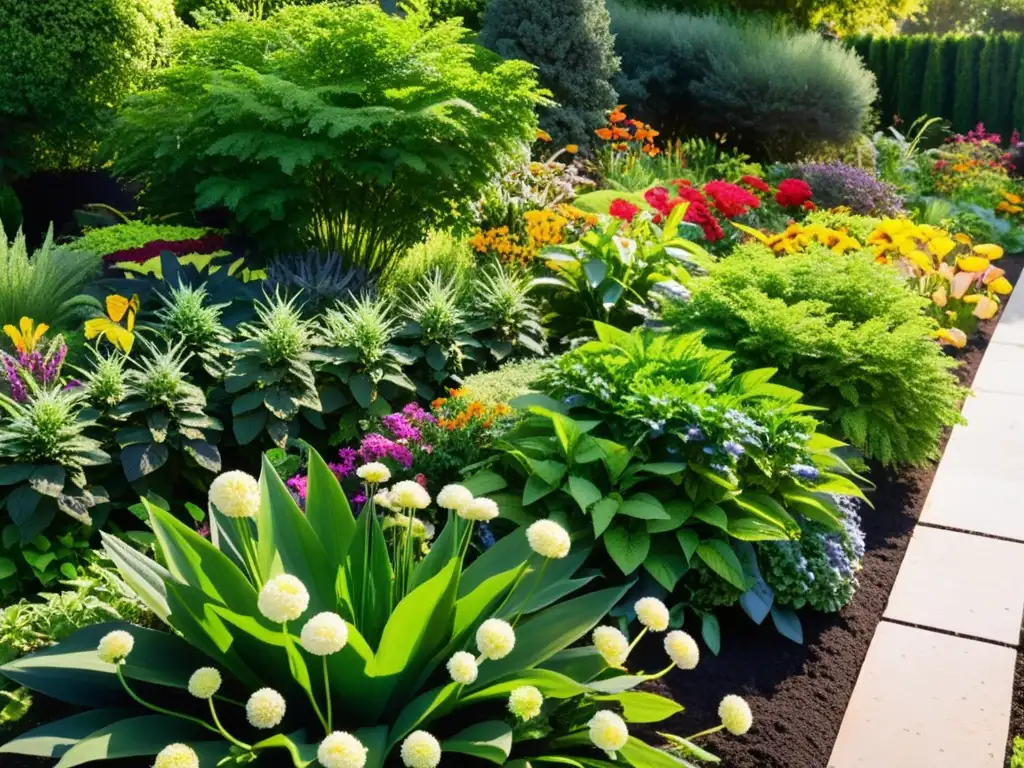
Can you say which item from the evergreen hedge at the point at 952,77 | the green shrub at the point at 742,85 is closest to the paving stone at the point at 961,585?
the green shrub at the point at 742,85

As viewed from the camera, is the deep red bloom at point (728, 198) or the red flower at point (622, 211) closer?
the red flower at point (622, 211)

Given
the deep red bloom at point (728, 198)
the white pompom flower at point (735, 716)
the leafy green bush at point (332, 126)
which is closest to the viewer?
the white pompom flower at point (735, 716)

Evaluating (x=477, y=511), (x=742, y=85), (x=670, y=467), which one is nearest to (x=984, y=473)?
(x=670, y=467)

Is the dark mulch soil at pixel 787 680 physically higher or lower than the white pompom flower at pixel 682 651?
lower

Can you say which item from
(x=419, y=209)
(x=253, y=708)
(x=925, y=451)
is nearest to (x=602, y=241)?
(x=419, y=209)

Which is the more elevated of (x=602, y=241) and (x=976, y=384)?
(x=602, y=241)

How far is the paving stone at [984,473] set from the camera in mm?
3812

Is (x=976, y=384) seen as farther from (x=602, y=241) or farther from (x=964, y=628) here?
(x=964, y=628)

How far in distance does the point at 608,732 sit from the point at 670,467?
1308 millimetres

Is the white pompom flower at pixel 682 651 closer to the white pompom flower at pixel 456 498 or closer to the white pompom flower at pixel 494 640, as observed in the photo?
the white pompom flower at pixel 494 640

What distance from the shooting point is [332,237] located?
5.24 m

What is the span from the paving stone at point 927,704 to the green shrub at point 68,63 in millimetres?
5670

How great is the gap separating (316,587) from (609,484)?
123 cm

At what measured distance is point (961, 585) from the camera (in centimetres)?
334
